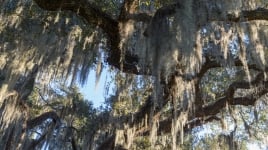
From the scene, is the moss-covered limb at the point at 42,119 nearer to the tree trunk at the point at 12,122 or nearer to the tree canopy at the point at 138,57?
the tree canopy at the point at 138,57

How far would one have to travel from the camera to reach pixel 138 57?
591 cm

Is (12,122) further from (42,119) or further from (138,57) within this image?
(138,57)

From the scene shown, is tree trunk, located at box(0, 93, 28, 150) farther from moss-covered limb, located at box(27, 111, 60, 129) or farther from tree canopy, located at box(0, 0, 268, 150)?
moss-covered limb, located at box(27, 111, 60, 129)

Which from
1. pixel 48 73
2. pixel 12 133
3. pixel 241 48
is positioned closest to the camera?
pixel 241 48

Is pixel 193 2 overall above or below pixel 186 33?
above

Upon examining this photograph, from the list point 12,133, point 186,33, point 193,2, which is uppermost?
point 193,2

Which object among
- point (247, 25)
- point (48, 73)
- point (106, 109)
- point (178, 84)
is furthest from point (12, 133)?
point (247, 25)

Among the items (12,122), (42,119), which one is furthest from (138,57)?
(42,119)

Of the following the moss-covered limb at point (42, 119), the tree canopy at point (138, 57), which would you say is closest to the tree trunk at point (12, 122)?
the tree canopy at point (138, 57)

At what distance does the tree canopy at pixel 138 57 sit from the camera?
5.25m

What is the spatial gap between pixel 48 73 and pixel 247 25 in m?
3.43

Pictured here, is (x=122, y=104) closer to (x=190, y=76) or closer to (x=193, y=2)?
(x=190, y=76)

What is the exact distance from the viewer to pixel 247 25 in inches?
235

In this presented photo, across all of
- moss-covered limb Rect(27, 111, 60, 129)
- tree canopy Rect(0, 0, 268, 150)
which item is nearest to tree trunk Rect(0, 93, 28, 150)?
tree canopy Rect(0, 0, 268, 150)
